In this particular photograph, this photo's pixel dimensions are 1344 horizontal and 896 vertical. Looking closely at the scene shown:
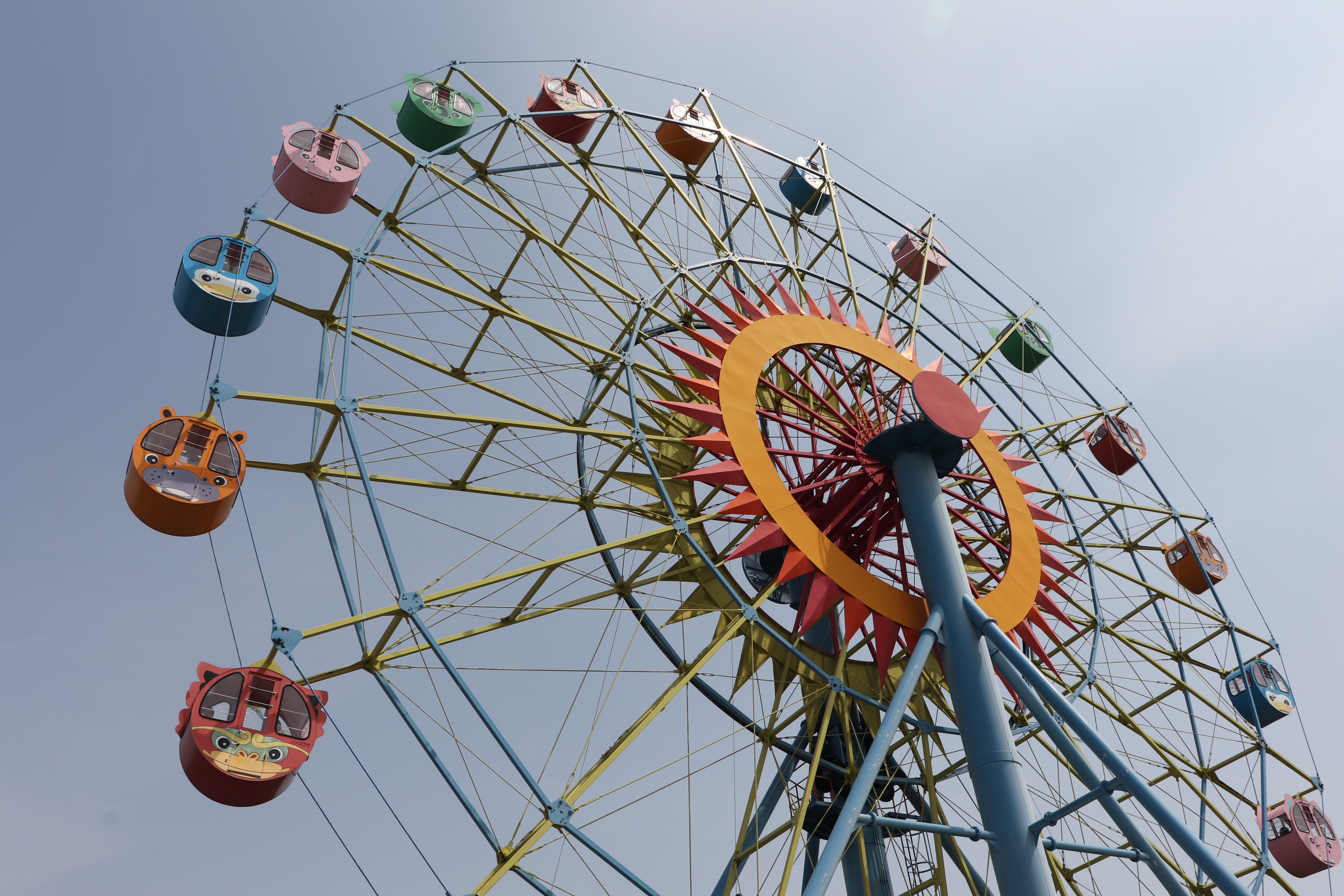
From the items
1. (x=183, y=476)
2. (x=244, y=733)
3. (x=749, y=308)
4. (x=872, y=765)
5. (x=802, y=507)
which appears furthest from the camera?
(x=749, y=308)

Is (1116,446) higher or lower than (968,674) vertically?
higher

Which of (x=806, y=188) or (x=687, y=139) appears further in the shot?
(x=806, y=188)

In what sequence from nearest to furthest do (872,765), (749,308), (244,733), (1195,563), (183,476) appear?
(244,733) → (872,765) → (183,476) → (749,308) → (1195,563)

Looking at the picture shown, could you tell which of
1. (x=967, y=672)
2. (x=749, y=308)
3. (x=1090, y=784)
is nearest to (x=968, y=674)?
(x=967, y=672)

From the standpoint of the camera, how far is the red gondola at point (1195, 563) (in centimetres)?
1969

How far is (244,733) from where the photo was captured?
30.4 ft

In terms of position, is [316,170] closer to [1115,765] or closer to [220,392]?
[220,392]

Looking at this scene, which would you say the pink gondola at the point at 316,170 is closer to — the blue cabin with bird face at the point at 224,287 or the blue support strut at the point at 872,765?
the blue cabin with bird face at the point at 224,287

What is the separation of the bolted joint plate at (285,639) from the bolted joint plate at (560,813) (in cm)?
286

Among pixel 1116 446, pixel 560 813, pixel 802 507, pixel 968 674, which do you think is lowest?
pixel 560 813

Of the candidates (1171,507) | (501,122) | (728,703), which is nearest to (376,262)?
(501,122)

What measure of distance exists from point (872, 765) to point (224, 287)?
9070 mm

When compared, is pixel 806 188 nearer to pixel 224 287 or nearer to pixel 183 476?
pixel 224 287

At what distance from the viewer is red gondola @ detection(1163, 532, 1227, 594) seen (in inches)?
775
